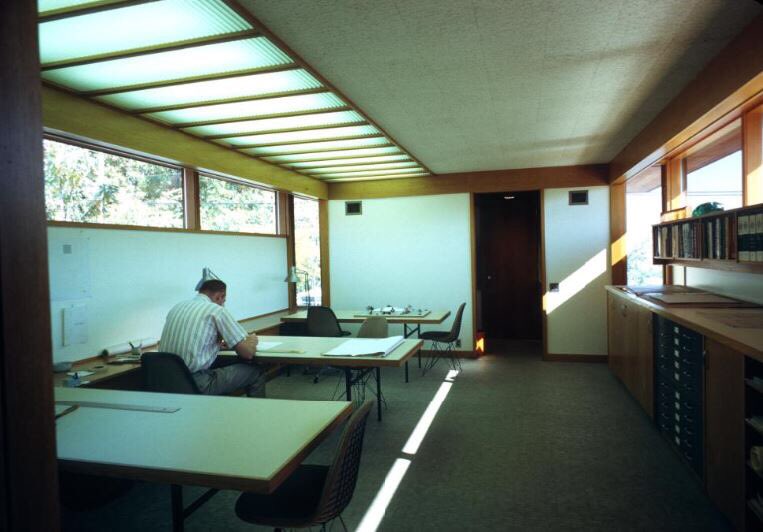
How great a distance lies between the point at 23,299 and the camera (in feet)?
2.98

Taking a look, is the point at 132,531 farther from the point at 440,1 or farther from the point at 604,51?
the point at 604,51

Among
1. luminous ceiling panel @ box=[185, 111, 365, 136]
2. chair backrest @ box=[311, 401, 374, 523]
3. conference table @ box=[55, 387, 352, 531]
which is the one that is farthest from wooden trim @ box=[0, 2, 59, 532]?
luminous ceiling panel @ box=[185, 111, 365, 136]

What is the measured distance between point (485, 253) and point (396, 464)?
5.98 metres

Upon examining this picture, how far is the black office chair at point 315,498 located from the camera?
186 cm

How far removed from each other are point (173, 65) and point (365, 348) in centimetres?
244

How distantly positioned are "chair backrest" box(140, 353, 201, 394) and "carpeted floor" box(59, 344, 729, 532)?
0.74 m

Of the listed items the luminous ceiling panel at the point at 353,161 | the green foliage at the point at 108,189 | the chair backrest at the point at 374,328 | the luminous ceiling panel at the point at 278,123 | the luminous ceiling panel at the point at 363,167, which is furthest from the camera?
the luminous ceiling panel at the point at 363,167

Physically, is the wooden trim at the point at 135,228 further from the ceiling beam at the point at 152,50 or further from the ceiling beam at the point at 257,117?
the ceiling beam at the point at 152,50

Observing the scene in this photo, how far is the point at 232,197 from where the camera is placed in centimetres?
599

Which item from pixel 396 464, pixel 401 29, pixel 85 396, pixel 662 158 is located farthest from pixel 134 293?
pixel 662 158

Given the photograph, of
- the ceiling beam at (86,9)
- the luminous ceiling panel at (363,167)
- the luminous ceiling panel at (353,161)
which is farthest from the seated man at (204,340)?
the luminous ceiling panel at (363,167)

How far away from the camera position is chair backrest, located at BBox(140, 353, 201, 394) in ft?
10.3

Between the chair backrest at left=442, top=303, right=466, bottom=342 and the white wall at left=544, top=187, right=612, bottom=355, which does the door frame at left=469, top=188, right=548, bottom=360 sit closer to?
the white wall at left=544, top=187, right=612, bottom=355

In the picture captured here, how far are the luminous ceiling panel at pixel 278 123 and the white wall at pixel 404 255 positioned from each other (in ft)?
11.2
